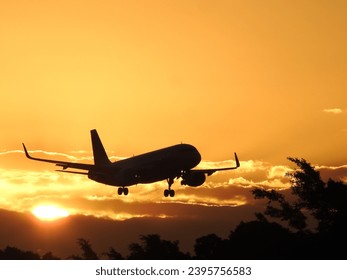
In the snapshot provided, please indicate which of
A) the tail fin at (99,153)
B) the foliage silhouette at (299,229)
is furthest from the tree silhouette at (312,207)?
the tail fin at (99,153)

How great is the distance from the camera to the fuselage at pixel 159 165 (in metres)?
110

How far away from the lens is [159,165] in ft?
364

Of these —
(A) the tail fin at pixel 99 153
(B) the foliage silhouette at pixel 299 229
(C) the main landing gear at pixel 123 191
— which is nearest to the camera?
(B) the foliage silhouette at pixel 299 229

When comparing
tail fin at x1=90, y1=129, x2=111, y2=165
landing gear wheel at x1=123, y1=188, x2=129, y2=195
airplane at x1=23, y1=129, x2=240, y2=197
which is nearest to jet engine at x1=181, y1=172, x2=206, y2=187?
airplane at x1=23, y1=129, x2=240, y2=197

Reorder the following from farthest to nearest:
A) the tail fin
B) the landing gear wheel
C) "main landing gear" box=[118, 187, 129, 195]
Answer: the tail fin, "main landing gear" box=[118, 187, 129, 195], the landing gear wheel

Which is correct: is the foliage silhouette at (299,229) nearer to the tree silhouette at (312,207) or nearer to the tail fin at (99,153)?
the tree silhouette at (312,207)

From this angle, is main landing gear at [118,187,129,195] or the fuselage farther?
main landing gear at [118,187,129,195]

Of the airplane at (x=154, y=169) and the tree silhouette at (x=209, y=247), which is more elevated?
the airplane at (x=154, y=169)

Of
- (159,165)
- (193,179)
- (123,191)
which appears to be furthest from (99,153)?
(159,165)

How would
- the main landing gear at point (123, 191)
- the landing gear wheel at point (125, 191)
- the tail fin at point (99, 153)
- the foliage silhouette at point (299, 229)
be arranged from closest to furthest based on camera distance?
1. the foliage silhouette at point (299, 229)
2. the landing gear wheel at point (125, 191)
3. the main landing gear at point (123, 191)
4. the tail fin at point (99, 153)

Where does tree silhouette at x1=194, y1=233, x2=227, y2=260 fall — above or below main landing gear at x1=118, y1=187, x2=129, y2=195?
below

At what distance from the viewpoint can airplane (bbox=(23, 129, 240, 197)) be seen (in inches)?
4333

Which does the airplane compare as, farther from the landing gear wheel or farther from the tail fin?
the tail fin

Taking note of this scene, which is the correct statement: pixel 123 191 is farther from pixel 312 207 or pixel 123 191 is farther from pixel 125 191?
pixel 312 207
